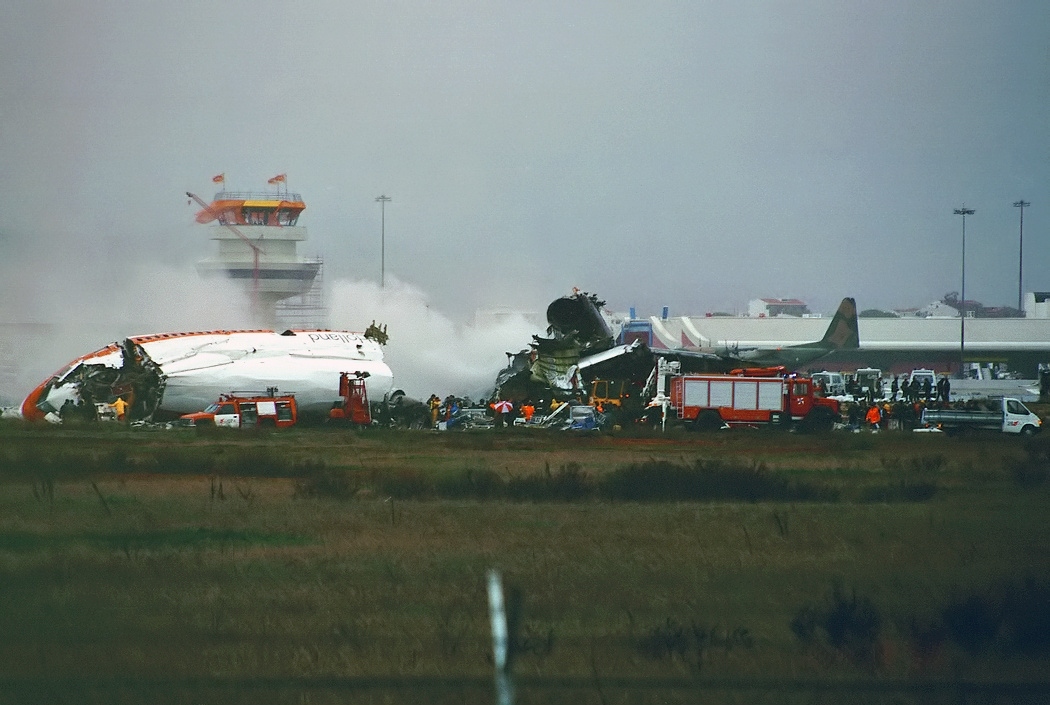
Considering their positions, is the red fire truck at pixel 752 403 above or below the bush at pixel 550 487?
above

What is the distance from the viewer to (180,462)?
26391mm

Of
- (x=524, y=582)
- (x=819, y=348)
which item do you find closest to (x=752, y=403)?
(x=819, y=348)

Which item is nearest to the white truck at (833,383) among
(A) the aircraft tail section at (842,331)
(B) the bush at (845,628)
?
(A) the aircraft tail section at (842,331)

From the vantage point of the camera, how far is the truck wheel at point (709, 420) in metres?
42.0

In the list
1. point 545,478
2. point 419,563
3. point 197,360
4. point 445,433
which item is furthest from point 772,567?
point 197,360

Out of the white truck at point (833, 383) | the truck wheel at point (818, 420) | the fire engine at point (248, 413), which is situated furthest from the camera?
the white truck at point (833, 383)

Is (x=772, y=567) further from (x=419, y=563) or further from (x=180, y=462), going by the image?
(x=180, y=462)

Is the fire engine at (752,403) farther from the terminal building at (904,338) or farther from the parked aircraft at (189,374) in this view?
the terminal building at (904,338)

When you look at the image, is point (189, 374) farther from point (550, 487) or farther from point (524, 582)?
point (524, 582)

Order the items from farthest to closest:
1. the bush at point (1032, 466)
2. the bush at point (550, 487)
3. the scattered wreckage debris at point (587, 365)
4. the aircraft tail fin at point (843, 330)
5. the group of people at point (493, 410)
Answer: the aircraft tail fin at point (843, 330) → the scattered wreckage debris at point (587, 365) → the group of people at point (493, 410) → the bush at point (1032, 466) → the bush at point (550, 487)

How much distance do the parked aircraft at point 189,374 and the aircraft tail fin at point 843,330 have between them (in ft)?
99.4

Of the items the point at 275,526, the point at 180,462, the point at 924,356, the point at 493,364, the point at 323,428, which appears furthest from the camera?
the point at 924,356

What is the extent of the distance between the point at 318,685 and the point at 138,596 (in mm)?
3971

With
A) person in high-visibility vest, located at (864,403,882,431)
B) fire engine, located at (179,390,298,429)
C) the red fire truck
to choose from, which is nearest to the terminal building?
person in high-visibility vest, located at (864,403,882,431)
